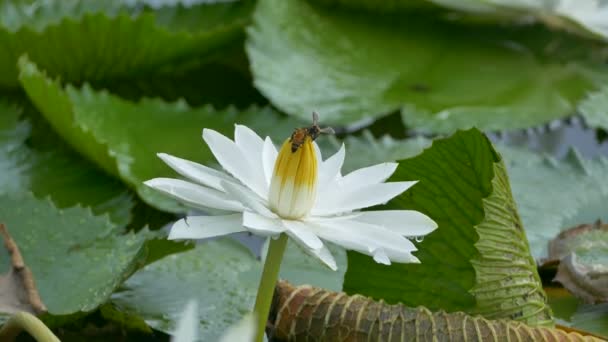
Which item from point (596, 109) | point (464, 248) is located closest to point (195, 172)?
point (464, 248)

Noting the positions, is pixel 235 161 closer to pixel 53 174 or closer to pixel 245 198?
pixel 245 198

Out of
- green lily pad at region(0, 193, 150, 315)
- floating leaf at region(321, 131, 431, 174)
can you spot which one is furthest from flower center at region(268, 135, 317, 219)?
floating leaf at region(321, 131, 431, 174)

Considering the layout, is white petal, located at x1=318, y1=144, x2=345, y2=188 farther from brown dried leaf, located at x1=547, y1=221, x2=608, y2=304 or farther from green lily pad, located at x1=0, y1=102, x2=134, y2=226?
green lily pad, located at x1=0, y1=102, x2=134, y2=226

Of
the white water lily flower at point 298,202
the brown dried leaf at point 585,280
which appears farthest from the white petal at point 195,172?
the brown dried leaf at point 585,280

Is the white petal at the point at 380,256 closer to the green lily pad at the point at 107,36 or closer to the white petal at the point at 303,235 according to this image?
the white petal at the point at 303,235

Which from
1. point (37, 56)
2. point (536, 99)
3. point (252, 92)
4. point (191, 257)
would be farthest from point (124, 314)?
point (536, 99)
